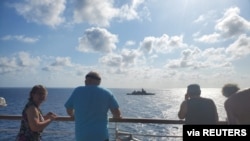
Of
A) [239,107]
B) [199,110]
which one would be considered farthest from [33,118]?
[239,107]

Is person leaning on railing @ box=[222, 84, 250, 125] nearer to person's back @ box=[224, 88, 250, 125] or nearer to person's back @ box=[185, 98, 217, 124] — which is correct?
person's back @ box=[224, 88, 250, 125]

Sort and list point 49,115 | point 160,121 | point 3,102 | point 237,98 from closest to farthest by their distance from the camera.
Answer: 1. point 237,98
2. point 49,115
3. point 160,121
4. point 3,102

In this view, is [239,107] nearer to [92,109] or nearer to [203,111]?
[203,111]

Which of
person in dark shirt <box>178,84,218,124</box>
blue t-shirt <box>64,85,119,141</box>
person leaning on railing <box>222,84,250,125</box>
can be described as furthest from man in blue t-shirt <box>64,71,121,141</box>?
person leaning on railing <box>222,84,250,125</box>

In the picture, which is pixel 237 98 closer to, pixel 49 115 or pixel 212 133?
pixel 212 133

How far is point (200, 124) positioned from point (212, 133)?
0.43m

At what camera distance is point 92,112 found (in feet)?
14.5

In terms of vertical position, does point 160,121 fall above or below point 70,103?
below

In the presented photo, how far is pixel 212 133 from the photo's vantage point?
4371mm

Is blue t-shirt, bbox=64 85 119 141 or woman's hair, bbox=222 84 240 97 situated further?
woman's hair, bbox=222 84 240 97

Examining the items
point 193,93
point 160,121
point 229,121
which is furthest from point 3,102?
point 229,121

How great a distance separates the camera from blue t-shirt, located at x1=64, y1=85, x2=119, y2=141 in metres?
4.39

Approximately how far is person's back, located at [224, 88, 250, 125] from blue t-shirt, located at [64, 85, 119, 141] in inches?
67.2

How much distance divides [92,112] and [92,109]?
44 mm
